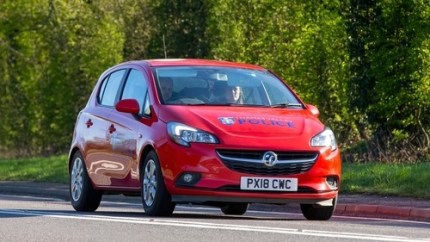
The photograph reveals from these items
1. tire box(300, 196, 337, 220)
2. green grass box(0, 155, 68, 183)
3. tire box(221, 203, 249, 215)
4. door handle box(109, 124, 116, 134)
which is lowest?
green grass box(0, 155, 68, 183)

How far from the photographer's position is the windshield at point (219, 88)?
49.4ft

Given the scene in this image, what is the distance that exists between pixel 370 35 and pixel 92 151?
1585 centimetres

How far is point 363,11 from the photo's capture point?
105 feet

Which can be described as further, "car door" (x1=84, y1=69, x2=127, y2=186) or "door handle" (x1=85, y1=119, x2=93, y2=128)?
"door handle" (x1=85, y1=119, x2=93, y2=128)

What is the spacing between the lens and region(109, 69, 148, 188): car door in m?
15.1

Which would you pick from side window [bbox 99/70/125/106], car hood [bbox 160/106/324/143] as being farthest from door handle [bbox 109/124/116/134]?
car hood [bbox 160/106/324/143]

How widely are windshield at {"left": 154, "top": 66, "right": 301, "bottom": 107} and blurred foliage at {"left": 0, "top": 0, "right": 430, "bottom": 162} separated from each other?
3.16 m

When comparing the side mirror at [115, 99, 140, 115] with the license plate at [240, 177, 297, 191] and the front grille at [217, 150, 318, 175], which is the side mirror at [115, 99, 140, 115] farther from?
the license plate at [240, 177, 297, 191]

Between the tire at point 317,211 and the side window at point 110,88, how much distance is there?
8.96 ft

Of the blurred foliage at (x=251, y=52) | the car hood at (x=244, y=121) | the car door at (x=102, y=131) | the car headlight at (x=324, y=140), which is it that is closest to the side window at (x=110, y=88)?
the car door at (x=102, y=131)

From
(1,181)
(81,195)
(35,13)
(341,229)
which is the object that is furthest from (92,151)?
(35,13)

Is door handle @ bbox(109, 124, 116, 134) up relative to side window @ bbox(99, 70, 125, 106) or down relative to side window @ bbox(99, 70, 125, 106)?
down

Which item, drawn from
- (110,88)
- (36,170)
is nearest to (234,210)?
(110,88)

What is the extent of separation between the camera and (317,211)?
48.9 ft
